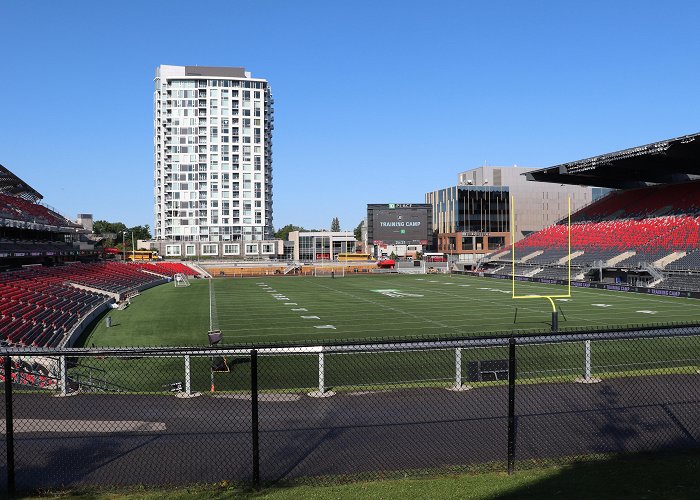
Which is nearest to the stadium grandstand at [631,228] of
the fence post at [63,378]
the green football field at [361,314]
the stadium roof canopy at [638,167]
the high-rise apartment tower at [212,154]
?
the stadium roof canopy at [638,167]

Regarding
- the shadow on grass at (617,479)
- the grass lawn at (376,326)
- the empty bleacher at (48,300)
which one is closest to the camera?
the shadow on grass at (617,479)

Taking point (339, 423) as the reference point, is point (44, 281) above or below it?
above

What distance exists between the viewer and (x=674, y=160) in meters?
52.7

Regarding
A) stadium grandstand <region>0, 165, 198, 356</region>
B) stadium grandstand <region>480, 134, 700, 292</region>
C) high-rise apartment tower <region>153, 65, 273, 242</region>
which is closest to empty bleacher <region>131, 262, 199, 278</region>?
stadium grandstand <region>0, 165, 198, 356</region>

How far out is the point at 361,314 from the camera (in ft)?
104

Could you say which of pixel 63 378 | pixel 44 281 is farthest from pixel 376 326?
pixel 44 281

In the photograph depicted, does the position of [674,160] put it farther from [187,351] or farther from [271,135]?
[271,135]

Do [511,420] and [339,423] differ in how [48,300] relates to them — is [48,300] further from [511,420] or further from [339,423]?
[511,420]

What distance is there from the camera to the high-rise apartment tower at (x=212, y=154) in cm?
10419

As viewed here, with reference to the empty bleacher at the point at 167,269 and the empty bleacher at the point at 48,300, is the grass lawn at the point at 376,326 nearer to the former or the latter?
the empty bleacher at the point at 48,300

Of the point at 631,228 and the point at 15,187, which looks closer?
the point at 631,228

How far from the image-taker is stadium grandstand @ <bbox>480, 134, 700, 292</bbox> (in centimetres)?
4588

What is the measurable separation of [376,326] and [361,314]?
474 cm

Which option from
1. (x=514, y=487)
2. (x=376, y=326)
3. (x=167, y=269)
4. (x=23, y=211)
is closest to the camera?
(x=514, y=487)
